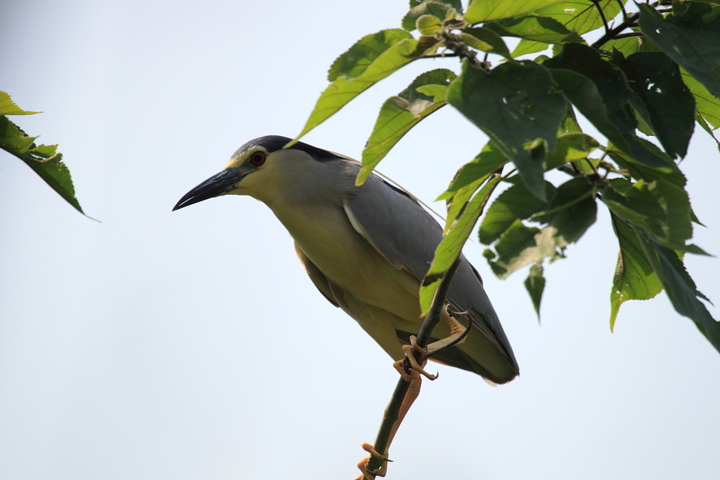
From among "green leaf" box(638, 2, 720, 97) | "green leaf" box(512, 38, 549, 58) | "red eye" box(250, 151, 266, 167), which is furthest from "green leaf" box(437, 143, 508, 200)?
"red eye" box(250, 151, 266, 167)

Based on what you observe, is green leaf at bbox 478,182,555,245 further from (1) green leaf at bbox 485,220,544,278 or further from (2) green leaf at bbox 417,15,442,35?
(2) green leaf at bbox 417,15,442,35

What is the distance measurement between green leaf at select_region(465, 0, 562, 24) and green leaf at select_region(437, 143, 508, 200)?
213 mm

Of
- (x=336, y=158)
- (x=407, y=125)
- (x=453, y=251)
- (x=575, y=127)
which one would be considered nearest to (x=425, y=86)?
(x=407, y=125)

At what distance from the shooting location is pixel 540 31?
47.4 inches

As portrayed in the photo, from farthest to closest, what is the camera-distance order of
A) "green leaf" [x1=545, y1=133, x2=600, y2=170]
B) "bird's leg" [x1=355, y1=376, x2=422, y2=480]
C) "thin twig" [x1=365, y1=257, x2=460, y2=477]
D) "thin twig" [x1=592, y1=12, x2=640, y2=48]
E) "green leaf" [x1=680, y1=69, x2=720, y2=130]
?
"bird's leg" [x1=355, y1=376, x2=422, y2=480] < "thin twig" [x1=365, y1=257, x2=460, y2=477] < "green leaf" [x1=680, y1=69, x2=720, y2=130] < "thin twig" [x1=592, y1=12, x2=640, y2=48] < "green leaf" [x1=545, y1=133, x2=600, y2=170]

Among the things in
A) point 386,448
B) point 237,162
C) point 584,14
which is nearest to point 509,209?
point 584,14

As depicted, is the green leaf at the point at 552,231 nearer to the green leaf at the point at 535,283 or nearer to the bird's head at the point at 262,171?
the green leaf at the point at 535,283

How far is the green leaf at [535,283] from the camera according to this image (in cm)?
110

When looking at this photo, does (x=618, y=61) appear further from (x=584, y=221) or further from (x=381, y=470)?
(x=381, y=470)

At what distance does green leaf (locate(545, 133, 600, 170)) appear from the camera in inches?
40.7

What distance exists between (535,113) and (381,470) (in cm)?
292

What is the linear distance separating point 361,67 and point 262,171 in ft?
9.51

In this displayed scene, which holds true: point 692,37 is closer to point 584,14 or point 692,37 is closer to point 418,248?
point 584,14

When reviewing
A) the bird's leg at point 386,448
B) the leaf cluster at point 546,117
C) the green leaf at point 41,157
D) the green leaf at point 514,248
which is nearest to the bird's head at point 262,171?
the bird's leg at point 386,448
